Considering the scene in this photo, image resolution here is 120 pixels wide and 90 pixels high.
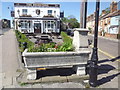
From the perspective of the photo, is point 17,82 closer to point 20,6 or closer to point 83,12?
point 83,12

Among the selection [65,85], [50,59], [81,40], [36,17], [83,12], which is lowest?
[65,85]

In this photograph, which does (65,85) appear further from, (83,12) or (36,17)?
(36,17)

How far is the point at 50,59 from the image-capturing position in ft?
13.8

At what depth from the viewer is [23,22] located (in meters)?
24.9

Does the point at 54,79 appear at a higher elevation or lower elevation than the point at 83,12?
lower

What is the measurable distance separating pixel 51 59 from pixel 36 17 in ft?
72.8

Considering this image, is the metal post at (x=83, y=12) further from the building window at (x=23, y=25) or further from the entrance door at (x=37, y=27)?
the building window at (x=23, y=25)

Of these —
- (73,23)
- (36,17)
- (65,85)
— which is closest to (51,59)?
(65,85)

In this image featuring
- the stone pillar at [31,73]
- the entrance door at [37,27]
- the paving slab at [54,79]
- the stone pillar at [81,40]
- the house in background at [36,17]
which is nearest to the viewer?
the stone pillar at [31,73]

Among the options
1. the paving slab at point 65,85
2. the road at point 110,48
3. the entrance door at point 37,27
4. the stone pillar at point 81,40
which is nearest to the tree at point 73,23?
the entrance door at point 37,27

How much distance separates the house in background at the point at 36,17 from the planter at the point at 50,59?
70.5 feet

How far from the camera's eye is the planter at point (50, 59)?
409 cm

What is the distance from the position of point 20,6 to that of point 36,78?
76.5 feet

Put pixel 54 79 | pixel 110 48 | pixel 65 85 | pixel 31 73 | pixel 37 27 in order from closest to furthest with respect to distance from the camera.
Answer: pixel 65 85 < pixel 31 73 < pixel 54 79 < pixel 110 48 < pixel 37 27
